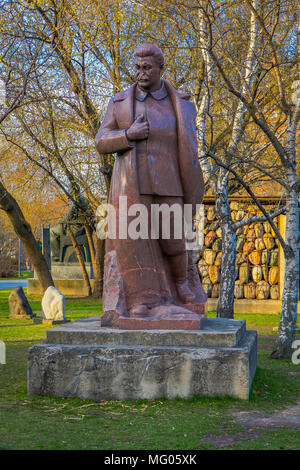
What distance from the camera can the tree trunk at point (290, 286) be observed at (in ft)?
28.0

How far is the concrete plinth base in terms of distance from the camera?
538 cm

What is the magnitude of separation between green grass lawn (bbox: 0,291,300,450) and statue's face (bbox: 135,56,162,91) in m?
3.22

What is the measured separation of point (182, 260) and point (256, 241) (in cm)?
1095

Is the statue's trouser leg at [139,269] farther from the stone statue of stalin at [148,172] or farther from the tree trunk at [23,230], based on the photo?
the tree trunk at [23,230]

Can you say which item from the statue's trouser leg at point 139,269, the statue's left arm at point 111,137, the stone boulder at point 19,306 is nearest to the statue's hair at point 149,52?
the statue's left arm at point 111,137

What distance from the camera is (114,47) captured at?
15.2 m

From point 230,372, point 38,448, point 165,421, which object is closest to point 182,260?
point 230,372

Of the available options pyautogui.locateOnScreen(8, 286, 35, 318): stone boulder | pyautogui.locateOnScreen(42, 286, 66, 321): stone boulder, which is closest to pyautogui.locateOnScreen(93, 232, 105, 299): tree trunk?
pyautogui.locateOnScreen(8, 286, 35, 318): stone boulder

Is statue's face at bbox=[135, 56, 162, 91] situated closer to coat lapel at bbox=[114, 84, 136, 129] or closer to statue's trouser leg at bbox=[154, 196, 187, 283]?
coat lapel at bbox=[114, 84, 136, 129]

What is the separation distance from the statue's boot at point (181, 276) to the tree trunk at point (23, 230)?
8.82 meters

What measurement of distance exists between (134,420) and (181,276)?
193 cm

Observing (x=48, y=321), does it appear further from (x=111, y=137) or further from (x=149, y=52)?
(x=149, y=52)

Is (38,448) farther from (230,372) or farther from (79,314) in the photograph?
(79,314)

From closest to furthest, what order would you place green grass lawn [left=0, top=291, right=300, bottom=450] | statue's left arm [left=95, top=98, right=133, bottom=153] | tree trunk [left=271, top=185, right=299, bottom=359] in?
green grass lawn [left=0, top=291, right=300, bottom=450] < statue's left arm [left=95, top=98, right=133, bottom=153] < tree trunk [left=271, top=185, right=299, bottom=359]
